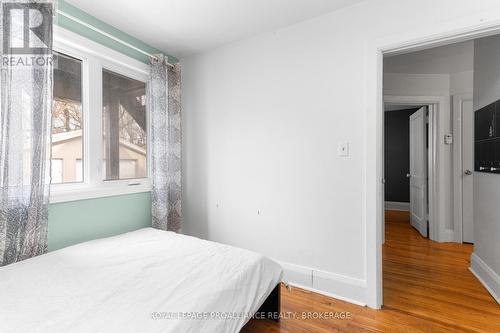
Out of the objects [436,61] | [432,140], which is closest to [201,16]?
[436,61]

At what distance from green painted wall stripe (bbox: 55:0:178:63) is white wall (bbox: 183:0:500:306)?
59 centimetres

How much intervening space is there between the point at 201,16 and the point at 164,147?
132cm

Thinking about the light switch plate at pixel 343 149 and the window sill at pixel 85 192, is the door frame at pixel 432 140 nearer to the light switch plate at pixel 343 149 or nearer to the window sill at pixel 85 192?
the light switch plate at pixel 343 149

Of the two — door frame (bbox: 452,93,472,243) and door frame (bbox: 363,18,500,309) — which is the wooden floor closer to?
door frame (bbox: 363,18,500,309)

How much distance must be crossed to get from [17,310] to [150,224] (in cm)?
162

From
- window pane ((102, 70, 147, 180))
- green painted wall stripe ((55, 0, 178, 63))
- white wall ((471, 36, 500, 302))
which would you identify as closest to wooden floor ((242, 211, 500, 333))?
white wall ((471, 36, 500, 302))

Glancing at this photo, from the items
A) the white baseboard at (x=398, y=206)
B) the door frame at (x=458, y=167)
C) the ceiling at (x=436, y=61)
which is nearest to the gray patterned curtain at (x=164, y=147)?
the ceiling at (x=436, y=61)

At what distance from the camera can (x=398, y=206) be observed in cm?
583

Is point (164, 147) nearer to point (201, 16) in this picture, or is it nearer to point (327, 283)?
point (201, 16)

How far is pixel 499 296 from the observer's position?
80.7 inches

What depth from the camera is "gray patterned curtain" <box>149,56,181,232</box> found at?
2.67m

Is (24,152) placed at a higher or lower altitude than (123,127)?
lower

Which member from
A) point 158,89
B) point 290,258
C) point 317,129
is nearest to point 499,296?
point 290,258

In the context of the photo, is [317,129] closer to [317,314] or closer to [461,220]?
[317,314]
